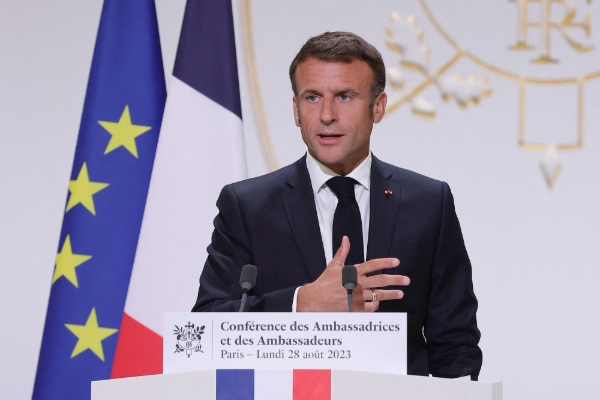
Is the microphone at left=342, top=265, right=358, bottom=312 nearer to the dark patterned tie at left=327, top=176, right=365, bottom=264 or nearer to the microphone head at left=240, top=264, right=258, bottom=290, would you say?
the microphone head at left=240, top=264, right=258, bottom=290

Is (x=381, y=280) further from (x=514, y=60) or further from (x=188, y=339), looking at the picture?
(x=514, y=60)

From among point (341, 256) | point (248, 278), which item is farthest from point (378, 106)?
point (248, 278)

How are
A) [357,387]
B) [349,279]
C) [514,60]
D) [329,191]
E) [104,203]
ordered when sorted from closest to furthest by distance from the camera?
[357,387]
[349,279]
[329,191]
[104,203]
[514,60]

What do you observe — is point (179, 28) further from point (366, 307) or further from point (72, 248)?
point (366, 307)

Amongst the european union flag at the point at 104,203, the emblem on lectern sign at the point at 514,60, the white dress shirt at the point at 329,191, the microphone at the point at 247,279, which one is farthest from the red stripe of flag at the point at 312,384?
the emblem on lectern sign at the point at 514,60

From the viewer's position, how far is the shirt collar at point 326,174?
7.07 feet

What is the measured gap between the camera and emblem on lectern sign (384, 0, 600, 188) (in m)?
3.51

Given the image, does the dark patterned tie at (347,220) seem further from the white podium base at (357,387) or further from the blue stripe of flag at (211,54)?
the blue stripe of flag at (211,54)

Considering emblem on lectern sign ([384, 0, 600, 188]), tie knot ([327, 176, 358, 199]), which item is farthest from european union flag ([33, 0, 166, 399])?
tie knot ([327, 176, 358, 199])

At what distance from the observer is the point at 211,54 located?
333cm

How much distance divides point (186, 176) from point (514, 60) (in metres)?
1.54

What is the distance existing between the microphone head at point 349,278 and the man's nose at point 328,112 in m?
0.52

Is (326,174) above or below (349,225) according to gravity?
above

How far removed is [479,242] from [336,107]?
5.48ft
